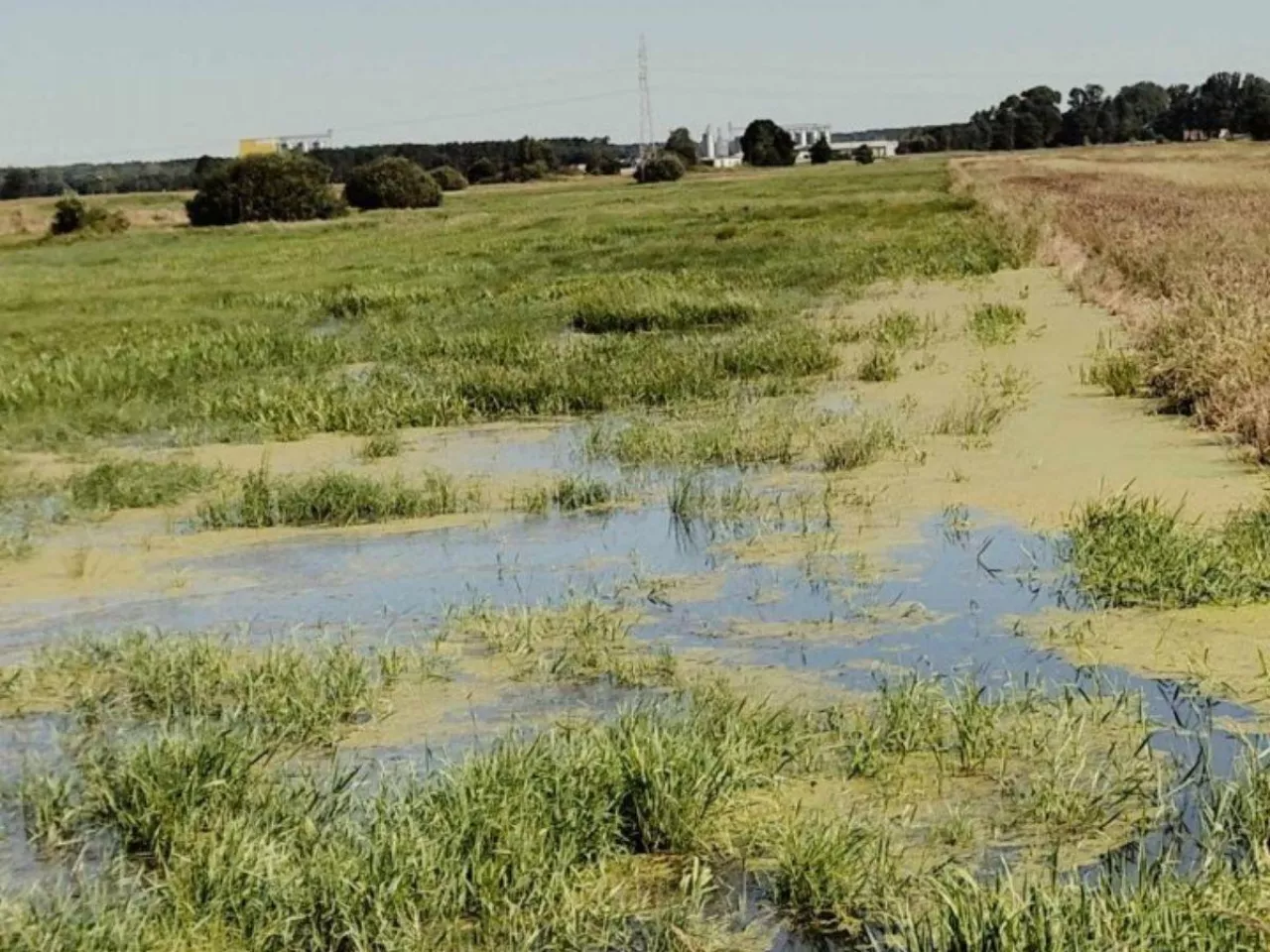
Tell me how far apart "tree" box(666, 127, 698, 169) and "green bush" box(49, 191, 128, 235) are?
5676 centimetres

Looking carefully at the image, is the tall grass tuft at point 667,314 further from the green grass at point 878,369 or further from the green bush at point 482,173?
the green bush at point 482,173

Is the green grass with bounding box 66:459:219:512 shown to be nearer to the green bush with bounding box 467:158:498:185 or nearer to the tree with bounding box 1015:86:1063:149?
the green bush with bounding box 467:158:498:185

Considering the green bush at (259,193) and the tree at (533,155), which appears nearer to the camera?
the green bush at (259,193)

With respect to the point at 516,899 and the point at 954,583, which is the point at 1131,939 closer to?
the point at 516,899

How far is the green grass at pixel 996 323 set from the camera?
51.8 ft

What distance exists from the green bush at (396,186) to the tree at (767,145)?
169 feet

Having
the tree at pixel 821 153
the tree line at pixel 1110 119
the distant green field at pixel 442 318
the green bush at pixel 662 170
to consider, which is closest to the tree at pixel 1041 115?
the tree line at pixel 1110 119

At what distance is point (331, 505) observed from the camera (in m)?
9.68

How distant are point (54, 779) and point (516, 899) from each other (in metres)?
1.87

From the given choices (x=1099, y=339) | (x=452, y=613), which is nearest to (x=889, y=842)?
(x=452, y=613)

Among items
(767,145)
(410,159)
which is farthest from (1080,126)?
(410,159)

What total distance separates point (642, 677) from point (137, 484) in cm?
551

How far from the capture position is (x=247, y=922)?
413cm

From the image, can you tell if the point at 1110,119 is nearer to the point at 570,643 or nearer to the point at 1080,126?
the point at 1080,126
